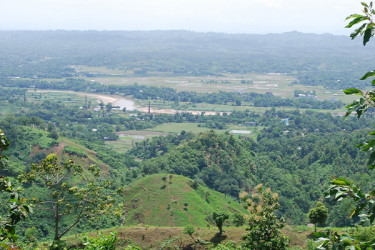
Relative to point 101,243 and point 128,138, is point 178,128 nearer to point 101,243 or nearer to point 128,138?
point 128,138

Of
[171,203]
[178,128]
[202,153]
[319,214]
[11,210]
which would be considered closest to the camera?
[11,210]

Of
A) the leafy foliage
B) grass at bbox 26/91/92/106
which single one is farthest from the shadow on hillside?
grass at bbox 26/91/92/106

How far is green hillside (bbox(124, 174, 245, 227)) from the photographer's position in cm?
3484

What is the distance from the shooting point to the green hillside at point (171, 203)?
114 ft

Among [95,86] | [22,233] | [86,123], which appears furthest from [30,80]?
[22,233]

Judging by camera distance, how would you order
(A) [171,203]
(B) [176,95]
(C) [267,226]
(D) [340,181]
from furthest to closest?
(B) [176,95]
(A) [171,203]
(C) [267,226]
(D) [340,181]

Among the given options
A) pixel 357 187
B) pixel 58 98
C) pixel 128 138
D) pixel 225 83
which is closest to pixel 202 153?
pixel 128 138

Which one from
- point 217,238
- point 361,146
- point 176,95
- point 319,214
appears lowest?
point 176,95

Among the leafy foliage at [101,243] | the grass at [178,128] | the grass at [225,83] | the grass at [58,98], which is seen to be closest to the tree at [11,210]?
the leafy foliage at [101,243]

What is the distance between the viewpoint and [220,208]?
129 ft

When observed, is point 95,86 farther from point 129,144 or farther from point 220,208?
point 220,208

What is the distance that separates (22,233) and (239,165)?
1156 inches

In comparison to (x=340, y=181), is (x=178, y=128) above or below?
below

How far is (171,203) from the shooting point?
36875mm
